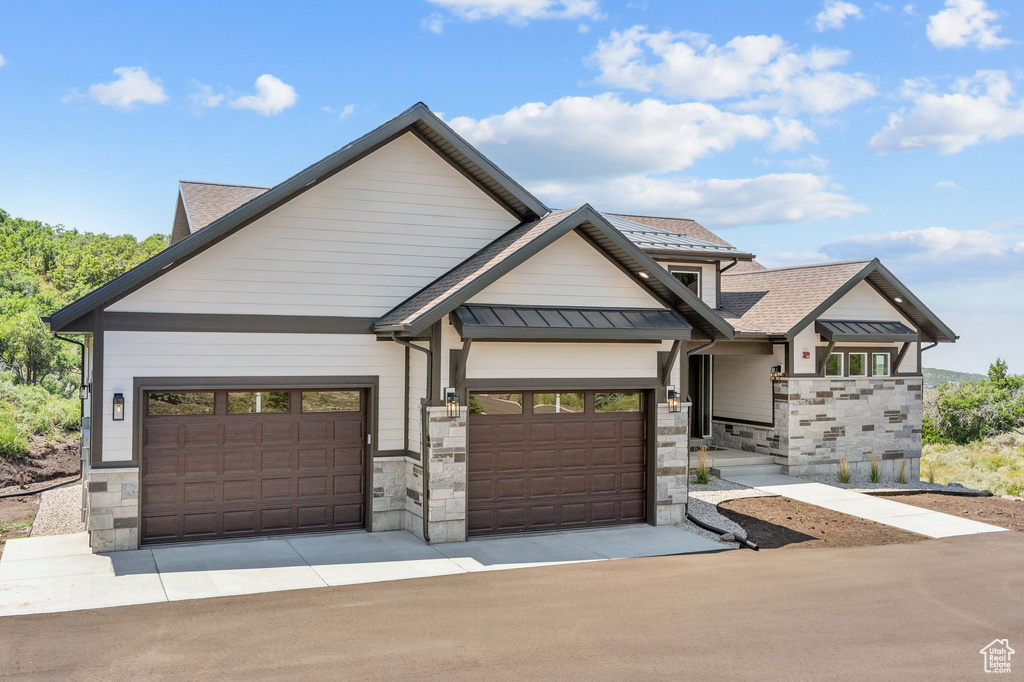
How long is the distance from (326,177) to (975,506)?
13.7 m

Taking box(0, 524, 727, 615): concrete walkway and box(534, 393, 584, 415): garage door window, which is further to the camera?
box(534, 393, 584, 415): garage door window

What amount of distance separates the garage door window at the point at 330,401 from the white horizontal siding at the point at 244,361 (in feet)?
1.23

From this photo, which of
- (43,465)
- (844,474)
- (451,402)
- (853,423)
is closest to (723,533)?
(451,402)

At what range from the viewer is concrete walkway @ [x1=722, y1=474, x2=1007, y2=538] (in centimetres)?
1402

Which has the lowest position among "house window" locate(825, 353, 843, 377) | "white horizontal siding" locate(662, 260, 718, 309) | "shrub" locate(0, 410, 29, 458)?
"shrub" locate(0, 410, 29, 458)

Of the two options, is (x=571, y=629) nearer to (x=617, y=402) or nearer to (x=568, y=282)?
(x=617, y=402)

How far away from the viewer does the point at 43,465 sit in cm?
1814

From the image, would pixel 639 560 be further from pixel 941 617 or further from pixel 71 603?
pixel 71 603

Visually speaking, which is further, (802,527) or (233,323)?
(802,527)

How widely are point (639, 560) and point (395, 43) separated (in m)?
10.7

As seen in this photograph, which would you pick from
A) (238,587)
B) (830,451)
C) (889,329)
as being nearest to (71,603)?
(238,587)

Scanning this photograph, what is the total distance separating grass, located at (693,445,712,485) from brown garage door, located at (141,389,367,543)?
775cm

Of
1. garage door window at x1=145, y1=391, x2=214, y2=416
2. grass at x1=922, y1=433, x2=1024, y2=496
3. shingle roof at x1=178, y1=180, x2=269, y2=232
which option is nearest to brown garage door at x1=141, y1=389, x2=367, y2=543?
garage door window at x1=145, y1=391, x2=214, y2=416

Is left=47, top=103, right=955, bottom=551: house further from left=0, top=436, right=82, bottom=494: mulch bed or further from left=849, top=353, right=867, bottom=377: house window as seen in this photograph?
left=849, top=353, right=867, bottom=377: house window
